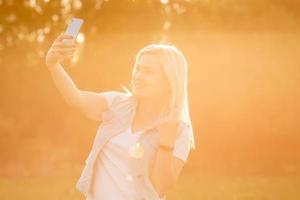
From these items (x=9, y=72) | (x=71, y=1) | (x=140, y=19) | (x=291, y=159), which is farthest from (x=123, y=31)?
(x=291, y=159)

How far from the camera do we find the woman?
10.3ft

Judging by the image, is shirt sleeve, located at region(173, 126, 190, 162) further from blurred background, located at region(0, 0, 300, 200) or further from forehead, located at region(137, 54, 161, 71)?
blurred background, located at region(0, 0, 300, 200)

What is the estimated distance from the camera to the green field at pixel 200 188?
38.1 ft

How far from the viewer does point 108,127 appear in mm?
3340

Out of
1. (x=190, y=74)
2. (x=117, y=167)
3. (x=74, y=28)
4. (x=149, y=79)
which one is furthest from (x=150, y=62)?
(x=190, y=74)

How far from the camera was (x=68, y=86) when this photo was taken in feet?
10.8

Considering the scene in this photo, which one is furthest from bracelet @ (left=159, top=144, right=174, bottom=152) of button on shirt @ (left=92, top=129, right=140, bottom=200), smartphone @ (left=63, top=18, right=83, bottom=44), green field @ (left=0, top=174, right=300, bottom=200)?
green field @ (left=0, top=174, right=300, bottom=200)

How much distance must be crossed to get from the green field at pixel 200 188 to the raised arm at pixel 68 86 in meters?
8.14

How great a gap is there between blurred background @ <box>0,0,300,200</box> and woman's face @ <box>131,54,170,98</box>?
13.3 metres

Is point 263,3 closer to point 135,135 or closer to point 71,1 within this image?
point 71,1

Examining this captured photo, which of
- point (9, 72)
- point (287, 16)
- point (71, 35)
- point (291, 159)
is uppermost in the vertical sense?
point (71, 35)

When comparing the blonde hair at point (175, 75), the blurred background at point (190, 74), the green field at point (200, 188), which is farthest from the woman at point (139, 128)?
the blurred background at point (190, 74)

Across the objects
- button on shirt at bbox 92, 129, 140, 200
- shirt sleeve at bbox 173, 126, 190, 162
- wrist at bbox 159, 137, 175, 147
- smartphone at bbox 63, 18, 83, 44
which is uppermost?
smartphone at bbox 63, 18, 83, 44

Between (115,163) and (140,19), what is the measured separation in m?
14.4
